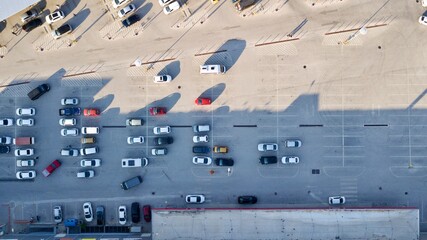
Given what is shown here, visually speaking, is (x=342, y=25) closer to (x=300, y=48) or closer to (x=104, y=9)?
(x=300, y=48)

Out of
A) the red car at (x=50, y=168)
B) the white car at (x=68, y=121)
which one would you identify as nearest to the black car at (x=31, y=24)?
the white car at (x=68, y=121)

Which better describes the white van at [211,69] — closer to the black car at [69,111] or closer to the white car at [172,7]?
the white car at [172,7]

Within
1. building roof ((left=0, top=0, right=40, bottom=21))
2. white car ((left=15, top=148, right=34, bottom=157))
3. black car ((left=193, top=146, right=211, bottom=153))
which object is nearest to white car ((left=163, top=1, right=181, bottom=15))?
building roof ((left=0, top=0, right=40, bottom=21))

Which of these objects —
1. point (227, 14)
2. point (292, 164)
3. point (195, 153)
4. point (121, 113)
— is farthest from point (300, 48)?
point (121, 113)

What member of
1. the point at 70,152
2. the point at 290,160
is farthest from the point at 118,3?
the point at 290,160

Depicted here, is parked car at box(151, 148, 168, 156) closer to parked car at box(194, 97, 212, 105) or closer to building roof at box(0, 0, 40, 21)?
parked car at box(194, 97, 212, 105)
